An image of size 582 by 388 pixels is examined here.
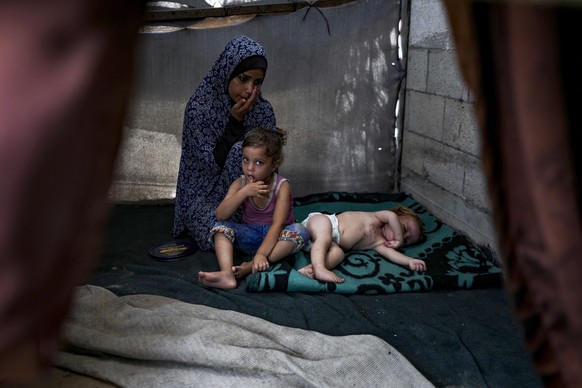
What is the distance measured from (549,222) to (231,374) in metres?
1.43

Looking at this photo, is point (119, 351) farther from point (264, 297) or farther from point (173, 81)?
point (173, 81)

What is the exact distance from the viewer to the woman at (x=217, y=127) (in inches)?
115

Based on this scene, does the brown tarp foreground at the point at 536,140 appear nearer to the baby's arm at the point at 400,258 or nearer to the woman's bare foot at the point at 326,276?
the woman's bare foot at the point at 326,276

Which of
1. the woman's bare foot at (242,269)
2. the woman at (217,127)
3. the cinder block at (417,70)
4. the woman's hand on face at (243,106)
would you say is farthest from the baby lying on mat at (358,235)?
the cinder block at (417,70)

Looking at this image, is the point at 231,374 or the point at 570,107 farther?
the point at 231,374

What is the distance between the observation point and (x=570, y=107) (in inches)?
15.4

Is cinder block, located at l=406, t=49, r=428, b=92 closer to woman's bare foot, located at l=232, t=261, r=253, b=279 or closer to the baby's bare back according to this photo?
the baby's bare back

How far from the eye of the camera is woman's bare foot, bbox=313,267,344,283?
8.07 feet

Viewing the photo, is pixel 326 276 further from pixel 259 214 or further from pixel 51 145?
pixel 51 145

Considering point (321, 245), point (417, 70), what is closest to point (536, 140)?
point (321, 245)

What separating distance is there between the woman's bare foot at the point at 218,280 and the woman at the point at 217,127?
0.45 meters

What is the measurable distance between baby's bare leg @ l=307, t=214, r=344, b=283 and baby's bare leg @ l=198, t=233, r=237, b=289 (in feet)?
1.20

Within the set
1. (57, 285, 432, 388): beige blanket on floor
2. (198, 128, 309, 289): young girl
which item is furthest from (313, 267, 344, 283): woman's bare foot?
(57, 285, 432, 388): beige blanket on floor

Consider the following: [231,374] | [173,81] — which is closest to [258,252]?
[231,374]
